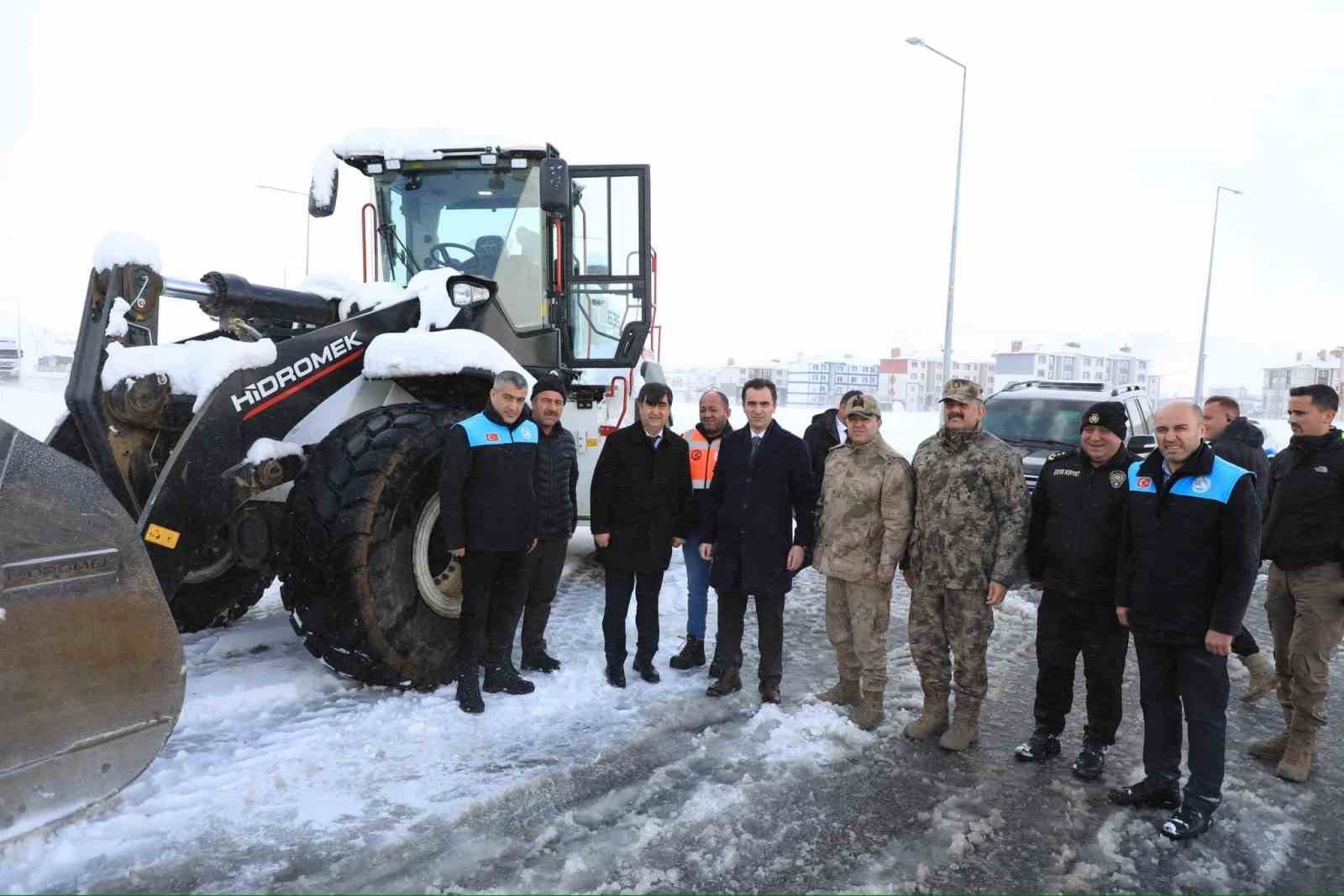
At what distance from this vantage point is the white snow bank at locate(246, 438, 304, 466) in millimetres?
3695

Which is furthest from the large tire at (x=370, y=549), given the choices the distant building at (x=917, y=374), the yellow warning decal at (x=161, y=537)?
the distant building at (x=917, y=374)

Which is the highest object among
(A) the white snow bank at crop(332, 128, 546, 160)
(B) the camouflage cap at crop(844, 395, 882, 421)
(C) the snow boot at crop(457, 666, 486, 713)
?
(A) the white snow bank at crop(332, 128, 546, 160)

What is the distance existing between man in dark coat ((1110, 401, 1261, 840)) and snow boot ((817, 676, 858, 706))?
1.27 meters

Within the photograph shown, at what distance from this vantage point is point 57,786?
8.45ft

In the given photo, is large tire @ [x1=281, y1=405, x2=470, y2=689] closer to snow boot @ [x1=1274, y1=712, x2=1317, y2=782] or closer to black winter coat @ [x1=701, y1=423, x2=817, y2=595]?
Result: black winter coat @ [x1=701, y1=423, x2=817, y2=595]

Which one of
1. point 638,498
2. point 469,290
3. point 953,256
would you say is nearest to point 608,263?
point 469,290

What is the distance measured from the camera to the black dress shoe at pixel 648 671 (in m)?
4.57

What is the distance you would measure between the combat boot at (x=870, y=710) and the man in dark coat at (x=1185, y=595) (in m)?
1.06

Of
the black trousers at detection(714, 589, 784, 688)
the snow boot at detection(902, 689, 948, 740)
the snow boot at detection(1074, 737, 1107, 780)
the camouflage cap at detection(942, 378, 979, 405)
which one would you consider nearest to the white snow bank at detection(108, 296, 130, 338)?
the black trousers at detection(714, 589, 784, 688)

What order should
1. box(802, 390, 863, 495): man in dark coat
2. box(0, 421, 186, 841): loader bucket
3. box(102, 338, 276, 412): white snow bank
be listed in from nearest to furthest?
box(0, 421, 186, 841): loader bucket
box(102, 338, 276, 412): white snow bank
box(802, 390, 863, 495): man in dark coat

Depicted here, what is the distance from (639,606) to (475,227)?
3020 mm

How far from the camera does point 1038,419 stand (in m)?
10.4

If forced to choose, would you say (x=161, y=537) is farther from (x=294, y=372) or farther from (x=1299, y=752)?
(x=1299, y=752)

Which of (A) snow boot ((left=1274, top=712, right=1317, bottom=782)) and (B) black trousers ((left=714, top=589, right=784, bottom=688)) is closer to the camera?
(A) snow boot ((left=1274, top=712, right=1317, bottom=782))
